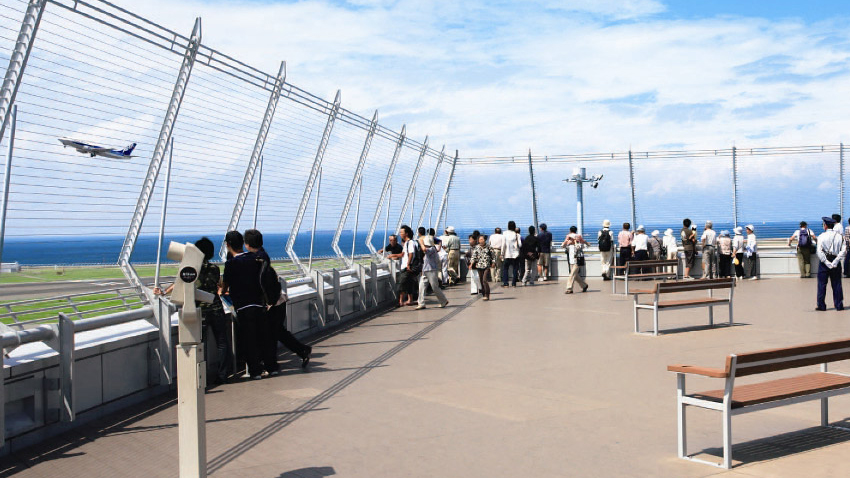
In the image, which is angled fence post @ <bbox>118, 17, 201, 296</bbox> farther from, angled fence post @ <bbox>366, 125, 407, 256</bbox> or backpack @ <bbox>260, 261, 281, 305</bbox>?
angled fence post @ <bbox>366, 125, 407, 256</bbox>

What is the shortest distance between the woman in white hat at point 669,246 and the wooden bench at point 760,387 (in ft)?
54.1

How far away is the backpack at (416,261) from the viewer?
50.1 feet

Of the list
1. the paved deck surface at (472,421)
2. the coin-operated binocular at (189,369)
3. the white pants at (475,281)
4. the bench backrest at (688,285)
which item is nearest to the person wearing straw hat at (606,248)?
the white pants at (475,281)

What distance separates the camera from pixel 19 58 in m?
6.25

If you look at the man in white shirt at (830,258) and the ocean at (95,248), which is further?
the man in white shirt at (830,258)

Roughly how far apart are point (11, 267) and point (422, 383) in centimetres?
366

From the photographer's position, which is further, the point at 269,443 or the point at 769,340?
the point at 769,340

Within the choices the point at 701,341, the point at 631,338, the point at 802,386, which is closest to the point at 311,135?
the point at 631,338

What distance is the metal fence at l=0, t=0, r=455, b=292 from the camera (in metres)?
6.40

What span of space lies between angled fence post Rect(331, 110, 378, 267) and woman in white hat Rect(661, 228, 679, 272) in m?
10.5

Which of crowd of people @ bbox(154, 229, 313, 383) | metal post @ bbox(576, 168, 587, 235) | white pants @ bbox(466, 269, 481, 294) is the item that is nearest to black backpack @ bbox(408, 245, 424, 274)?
white pants @ bbox(466, 269, 481, 294)

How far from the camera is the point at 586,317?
42.4 ft

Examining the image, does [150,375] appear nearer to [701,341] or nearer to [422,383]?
[422,383]

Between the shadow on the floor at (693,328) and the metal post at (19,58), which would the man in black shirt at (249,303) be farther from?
the shadow on the floor at (693,328)
